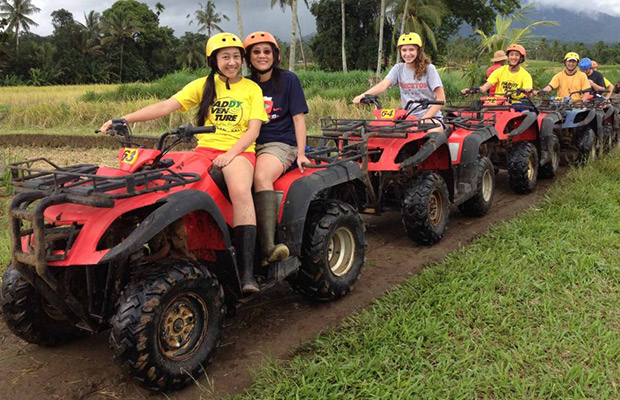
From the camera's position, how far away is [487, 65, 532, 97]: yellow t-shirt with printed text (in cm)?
842

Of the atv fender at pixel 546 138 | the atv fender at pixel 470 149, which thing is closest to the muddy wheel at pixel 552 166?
the atv fender at pixel 546 138

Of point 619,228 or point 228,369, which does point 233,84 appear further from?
point 619,228

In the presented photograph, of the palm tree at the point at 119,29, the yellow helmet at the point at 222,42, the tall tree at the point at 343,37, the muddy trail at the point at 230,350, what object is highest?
the palm tree at the point at 119,29

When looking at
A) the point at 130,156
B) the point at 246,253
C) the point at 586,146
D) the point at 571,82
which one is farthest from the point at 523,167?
the point at 130,156

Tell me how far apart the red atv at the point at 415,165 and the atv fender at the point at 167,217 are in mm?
1755

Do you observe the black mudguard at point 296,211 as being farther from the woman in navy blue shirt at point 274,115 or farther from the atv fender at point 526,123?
the atv fender at point 526,123

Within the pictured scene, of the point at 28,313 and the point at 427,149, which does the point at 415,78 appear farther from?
the point at 28,313

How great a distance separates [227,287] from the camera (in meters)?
3.71

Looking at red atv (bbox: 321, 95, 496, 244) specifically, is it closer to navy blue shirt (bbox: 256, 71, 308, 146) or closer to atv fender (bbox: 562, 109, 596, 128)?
navy blue shirt (bbox: 256, 71, 308, 146)

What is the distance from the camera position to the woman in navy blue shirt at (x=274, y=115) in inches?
155

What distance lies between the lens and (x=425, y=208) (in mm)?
5434

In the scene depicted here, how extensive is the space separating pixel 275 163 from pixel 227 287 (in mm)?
927

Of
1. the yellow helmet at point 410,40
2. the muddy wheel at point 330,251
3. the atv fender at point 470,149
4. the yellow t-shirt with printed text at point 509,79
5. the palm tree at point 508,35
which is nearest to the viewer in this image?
the muddy wheel at point 330,251

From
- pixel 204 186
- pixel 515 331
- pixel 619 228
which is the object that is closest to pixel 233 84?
pixel 204 186
